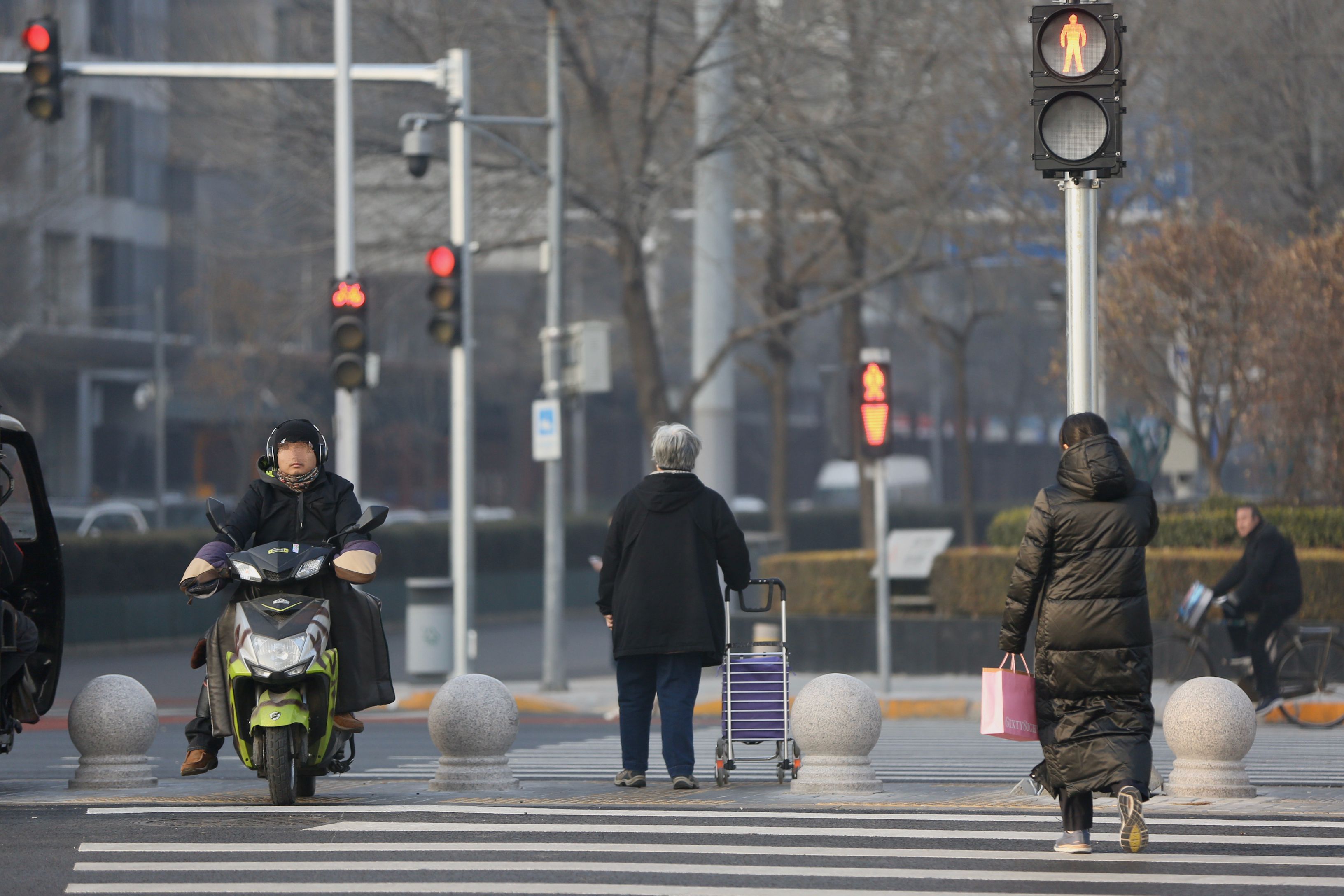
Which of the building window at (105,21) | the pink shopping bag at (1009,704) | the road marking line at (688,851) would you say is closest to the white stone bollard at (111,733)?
the road marking line at (688,851)

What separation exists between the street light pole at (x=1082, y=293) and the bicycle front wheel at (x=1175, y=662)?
24.8ft

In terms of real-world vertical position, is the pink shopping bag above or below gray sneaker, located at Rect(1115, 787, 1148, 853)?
above

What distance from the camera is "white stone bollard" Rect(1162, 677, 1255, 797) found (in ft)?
30.0

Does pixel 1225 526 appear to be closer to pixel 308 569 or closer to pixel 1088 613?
pixel 1088 613

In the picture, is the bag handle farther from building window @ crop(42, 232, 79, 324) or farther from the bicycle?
building window @ crop(42, 232, 79, 324)

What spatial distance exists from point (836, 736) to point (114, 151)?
43.0 metres

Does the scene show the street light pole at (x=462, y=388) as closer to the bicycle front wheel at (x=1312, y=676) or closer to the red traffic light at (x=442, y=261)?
the red traffic light at (x=442, y=261)

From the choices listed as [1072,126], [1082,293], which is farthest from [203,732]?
[1072,126]

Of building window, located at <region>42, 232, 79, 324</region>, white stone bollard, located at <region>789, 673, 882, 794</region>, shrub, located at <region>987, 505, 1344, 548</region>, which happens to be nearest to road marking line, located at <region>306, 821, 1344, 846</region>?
white stone bollard, located at <region>789, 673, 882, 794</region>

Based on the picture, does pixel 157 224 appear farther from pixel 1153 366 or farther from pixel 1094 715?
pixel 1094 715

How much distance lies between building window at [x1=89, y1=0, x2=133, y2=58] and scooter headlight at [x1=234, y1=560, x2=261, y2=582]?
110ft

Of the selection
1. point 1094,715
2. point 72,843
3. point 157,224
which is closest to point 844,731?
point 1094,715

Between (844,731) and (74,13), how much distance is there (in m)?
33.1

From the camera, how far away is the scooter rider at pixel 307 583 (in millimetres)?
8500
